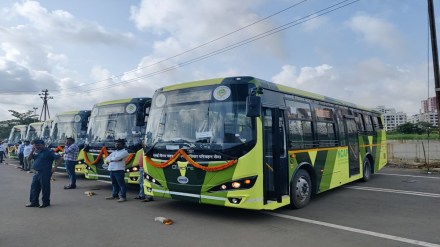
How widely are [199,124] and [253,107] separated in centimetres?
126

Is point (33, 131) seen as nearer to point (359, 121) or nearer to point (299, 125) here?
point (359, 121)

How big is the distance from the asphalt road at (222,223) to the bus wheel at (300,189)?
22 centimetres

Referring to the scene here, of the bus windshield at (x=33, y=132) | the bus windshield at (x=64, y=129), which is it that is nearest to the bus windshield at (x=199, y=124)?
the bus windshield at (x=64, y=129)

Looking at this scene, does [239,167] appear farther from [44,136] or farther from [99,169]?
[44,136]

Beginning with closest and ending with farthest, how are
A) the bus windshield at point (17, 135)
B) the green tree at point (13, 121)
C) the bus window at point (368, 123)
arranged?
the bus window at point (368, 123), the bus windshield at point (17, 135), the green tree at point (13, 121)

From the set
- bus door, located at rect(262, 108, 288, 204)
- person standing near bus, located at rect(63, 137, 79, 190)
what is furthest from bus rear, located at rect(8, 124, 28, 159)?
bus door, located at rect(262, 108, 288, 204)

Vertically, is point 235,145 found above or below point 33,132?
below

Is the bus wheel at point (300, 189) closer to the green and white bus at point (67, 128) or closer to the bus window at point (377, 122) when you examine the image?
the bus window at point (377, 122)

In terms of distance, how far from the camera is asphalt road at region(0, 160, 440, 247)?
17.6 feet

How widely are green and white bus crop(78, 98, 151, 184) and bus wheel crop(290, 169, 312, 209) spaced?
15.6 ft

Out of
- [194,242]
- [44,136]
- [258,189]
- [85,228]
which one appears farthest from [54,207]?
[44,136]

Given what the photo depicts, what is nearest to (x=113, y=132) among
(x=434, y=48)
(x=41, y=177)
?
(x=41, y=177)

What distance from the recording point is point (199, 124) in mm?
6754

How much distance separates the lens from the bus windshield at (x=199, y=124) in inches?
251
